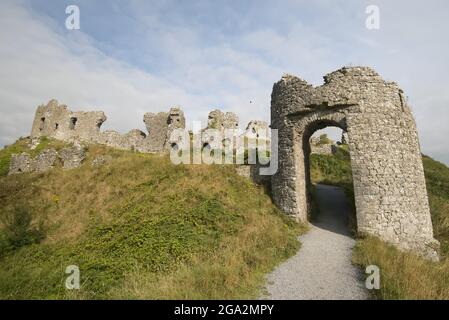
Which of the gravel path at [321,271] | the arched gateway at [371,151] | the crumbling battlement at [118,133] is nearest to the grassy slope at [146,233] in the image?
the gravel path at [321,271]

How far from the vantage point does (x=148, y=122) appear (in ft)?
89.7

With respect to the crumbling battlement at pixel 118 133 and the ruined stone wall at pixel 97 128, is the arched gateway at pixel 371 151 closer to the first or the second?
the crumbling battlement at pixel 118 133

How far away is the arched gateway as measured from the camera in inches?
400

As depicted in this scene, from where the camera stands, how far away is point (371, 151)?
10.6m

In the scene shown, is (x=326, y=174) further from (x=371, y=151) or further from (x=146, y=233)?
(x=146, y=233)

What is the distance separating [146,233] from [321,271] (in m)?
6.09

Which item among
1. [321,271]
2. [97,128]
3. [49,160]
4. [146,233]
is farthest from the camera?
[97,128]

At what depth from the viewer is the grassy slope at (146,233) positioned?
679cm

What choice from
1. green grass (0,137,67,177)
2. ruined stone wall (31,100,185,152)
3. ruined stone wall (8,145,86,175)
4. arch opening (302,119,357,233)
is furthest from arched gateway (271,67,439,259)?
green grass (0,137,67,177)

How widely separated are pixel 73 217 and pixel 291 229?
1038 cm

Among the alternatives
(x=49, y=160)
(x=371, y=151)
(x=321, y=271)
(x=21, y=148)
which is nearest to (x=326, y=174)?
(x=371, y=151)
